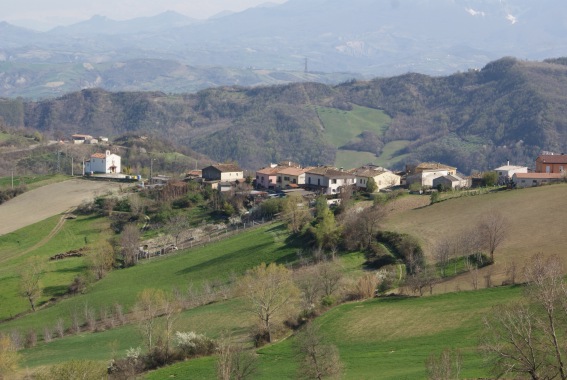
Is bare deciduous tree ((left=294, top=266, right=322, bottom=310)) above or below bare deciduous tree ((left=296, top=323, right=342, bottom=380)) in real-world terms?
below

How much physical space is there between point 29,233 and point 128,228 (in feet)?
43.1

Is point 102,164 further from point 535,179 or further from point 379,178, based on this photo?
point 535,179

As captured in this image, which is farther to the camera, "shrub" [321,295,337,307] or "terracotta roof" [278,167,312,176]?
"terracotta roof" [278,167,312,176]

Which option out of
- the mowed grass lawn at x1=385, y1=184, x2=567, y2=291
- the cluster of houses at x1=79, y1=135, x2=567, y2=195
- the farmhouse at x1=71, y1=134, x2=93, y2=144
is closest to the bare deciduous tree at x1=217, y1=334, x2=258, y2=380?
the mowed grass lawn at x1=385, y1=184, x2=567, y2=291

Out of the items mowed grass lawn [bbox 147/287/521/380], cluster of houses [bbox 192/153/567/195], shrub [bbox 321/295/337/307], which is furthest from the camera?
cluster of houses [bbox 192/153/567/195]

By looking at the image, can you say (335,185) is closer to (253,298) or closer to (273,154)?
(253,298)

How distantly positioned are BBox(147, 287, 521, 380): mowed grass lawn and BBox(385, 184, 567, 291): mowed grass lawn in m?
4.44

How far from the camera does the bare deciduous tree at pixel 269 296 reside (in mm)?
30844

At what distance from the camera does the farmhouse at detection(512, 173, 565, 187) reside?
57.0m

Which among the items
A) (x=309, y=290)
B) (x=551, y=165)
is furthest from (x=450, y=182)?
(x=309, y=290)

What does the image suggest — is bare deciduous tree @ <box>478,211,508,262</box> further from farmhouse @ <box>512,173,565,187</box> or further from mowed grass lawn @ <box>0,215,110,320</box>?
mowed grass lawn @ <box>0,215,110,320</box>

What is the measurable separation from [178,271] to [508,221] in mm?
21215

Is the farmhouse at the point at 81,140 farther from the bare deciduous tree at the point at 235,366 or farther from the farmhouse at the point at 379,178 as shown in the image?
the bare deciduous tree at the point at 235,366

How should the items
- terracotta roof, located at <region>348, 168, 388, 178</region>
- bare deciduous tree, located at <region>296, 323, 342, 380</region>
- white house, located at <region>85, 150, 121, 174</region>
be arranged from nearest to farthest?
bare deciduous tree, located at <region>296, 323, 342, 380</region>, terracotta roof, located at <region>348, 168, 388, 178</region>, white house, located at <region>85, 150, 121, 174</region>
